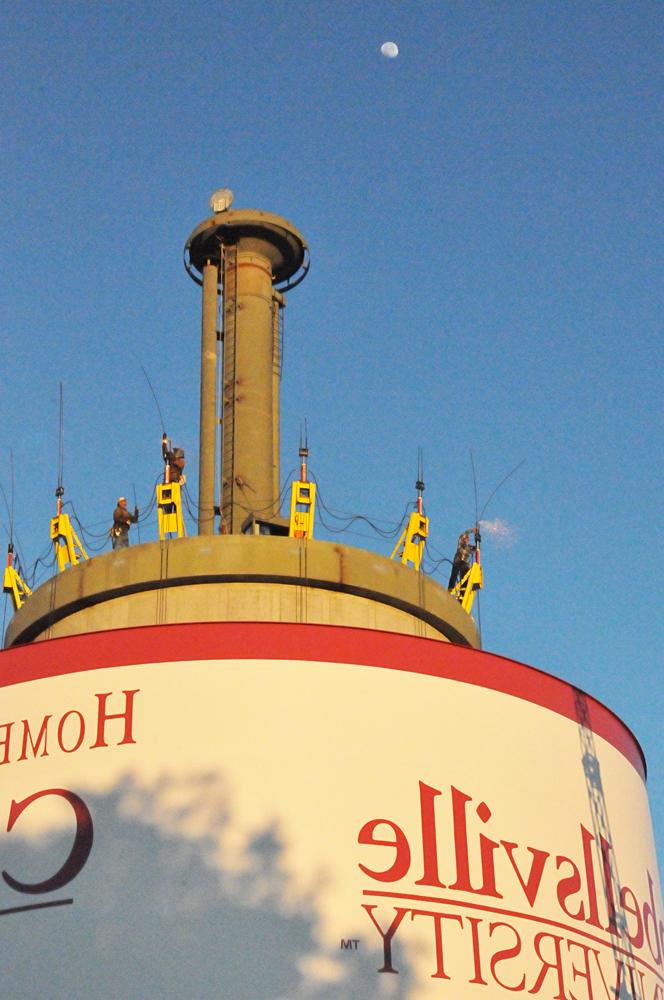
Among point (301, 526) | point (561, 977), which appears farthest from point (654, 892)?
point (301, 526)

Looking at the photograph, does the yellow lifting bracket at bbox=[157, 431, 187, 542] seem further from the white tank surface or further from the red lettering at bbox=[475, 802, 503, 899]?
the red lettering at bbox=[475, 802, 503, 899]

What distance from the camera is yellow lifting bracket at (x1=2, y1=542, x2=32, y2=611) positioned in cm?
3812

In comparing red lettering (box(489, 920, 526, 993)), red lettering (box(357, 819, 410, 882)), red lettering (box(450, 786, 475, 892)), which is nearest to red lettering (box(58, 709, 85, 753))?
red lettering (box(357, 819, 410, 882))

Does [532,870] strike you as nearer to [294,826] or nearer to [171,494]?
[294,826]

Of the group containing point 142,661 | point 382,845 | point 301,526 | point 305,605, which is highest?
point 301,526

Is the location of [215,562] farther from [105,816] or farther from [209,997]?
[209,997]

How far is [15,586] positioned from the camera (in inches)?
1505

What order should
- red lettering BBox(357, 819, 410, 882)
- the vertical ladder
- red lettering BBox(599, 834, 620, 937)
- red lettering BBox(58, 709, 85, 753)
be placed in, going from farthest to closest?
the vertical ladder
red lettering BBox(599, 834, 620, 937)
red lettering BBox(58, 709, 85, 753)
red lettering BBox(357, 819, 410, 882)

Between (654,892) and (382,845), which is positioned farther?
(654,892)

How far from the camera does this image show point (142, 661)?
31109 millimetres

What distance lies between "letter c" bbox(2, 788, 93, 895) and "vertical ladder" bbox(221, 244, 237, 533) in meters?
9.68

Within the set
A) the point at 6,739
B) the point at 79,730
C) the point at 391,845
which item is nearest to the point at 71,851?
the point at 79,730

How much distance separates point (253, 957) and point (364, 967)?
1830 mm

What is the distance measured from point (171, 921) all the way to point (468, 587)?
42.2ft
